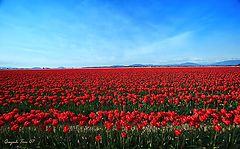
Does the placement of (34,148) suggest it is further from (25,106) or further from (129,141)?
(25,106)

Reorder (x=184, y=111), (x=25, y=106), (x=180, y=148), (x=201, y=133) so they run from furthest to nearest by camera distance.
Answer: (x=25, y=106) → (x=184, y=111) → (x=201, y=133) → (x=180, y=148)

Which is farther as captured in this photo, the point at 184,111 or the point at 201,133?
the point at 184,111

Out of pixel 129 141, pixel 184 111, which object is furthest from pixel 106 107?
pixel 129 141

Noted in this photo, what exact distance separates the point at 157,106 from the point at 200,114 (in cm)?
392

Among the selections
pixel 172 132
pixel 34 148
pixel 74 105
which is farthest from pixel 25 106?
pixel 172 132

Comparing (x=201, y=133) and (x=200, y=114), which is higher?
(x=200, y=114)

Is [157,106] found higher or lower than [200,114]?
lower

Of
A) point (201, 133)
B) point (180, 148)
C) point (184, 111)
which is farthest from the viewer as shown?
point (184, 111)

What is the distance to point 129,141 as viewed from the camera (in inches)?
193

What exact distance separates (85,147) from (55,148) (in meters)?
0.69

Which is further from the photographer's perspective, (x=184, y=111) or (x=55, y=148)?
(x=184, y=111)

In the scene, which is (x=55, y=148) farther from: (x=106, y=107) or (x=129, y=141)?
(x=106, y=107)

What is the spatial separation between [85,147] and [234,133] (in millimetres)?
3630

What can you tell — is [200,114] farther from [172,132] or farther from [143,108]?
[143,108]
